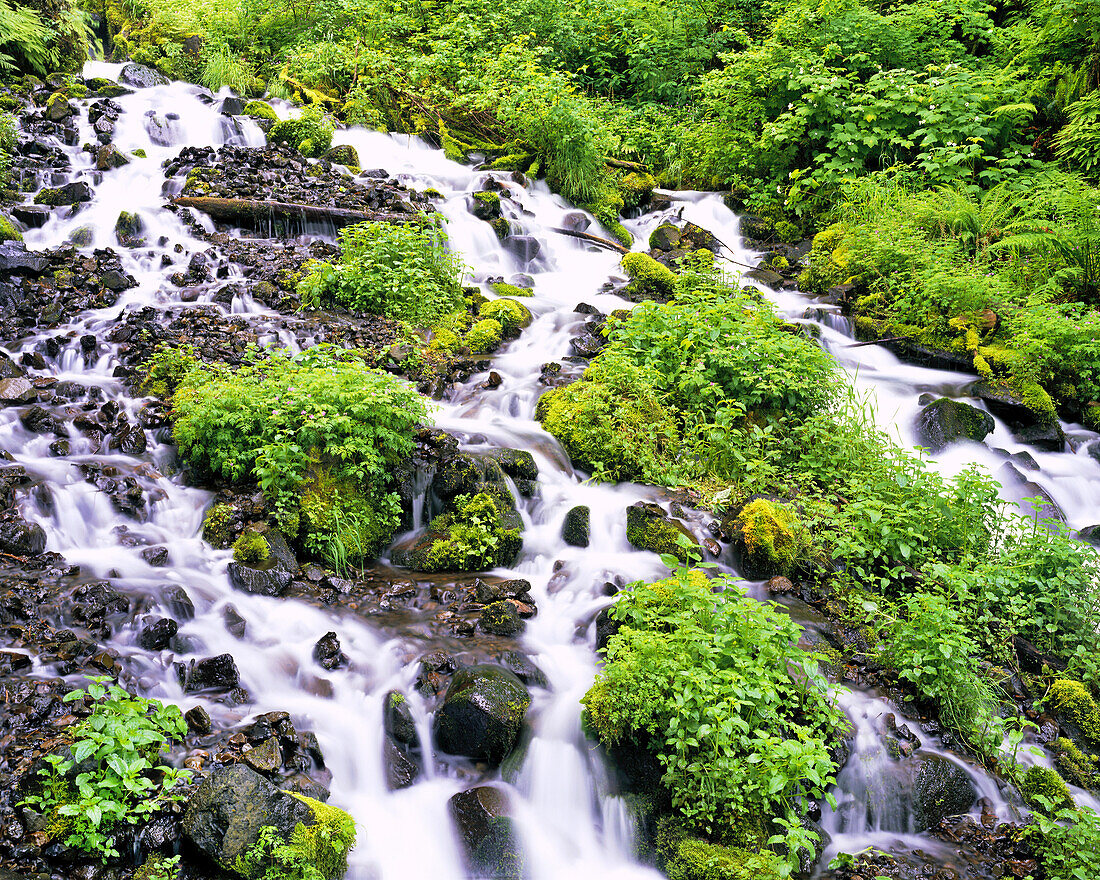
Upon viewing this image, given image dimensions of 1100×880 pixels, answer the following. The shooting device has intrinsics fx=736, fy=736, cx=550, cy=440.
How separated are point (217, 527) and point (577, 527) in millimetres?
3078

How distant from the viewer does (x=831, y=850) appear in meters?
4.55

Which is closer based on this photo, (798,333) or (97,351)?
(97,351)

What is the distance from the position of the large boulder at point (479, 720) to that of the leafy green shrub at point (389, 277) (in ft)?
19.5

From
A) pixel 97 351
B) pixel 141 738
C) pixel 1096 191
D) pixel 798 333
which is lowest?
pixel 97 351

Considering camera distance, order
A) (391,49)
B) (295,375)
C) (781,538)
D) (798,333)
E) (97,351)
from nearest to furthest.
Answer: (781,538), (295,375), (97,351), (798,333), (391,49)

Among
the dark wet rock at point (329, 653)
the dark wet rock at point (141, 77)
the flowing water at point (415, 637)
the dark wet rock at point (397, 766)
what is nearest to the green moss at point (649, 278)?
the flowing water at point (415, 637)

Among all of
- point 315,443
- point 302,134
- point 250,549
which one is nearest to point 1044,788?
point 250,549

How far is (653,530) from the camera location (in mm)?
6602

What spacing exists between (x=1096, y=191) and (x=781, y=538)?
329 inches

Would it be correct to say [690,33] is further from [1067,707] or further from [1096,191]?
[1067,707]

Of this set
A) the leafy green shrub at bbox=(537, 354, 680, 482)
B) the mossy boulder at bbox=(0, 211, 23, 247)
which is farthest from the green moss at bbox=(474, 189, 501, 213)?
the mossy boulder at bbox=(0, 211, 23, 247)

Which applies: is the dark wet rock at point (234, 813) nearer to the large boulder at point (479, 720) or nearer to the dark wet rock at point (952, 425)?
the large boulder at point (479, 720)

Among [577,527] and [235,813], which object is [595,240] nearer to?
[577,527]

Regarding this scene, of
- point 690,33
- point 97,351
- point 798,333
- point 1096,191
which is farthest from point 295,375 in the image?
point 690,33
